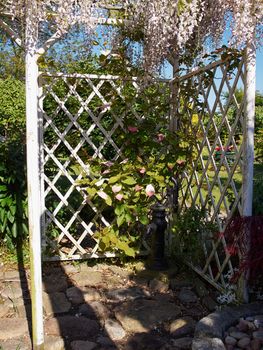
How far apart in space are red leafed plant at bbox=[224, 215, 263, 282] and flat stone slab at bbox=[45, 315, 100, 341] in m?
0.96

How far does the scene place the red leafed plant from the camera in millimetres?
2438

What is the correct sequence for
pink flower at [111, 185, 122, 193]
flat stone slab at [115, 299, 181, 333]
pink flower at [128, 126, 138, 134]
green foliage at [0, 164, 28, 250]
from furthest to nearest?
green foliage at [0, 164, 28, 250]
pink flower at [128, 126, 138, 134]
pink flower at [111, 185, 122, 193]
flat stone slab at [115, 299, 181, 333]

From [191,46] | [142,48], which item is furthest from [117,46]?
[191,46]

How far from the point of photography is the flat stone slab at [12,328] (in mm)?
2508

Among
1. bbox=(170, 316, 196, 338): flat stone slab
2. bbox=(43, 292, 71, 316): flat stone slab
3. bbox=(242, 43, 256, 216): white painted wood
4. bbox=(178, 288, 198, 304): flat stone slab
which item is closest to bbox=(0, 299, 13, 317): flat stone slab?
bbox=(43, 292, 71, 316): flat stone slab

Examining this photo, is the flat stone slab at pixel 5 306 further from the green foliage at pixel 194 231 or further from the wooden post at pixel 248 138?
the wooden post at pixel 248 138

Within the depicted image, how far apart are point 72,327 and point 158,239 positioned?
122cm

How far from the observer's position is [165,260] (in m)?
3.61

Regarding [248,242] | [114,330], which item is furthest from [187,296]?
[248,242]

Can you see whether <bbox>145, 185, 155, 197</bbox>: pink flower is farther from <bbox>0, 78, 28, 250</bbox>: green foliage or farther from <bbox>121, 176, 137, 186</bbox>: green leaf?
<bbox>0, 78, 28, 250</bbox>: green foliage

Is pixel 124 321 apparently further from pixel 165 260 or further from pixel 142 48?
pixel 142 48

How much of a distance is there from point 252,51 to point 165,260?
1962 millimetres

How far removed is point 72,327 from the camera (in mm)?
2607

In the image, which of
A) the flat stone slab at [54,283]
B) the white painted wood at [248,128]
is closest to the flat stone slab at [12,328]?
the flat stone slab at [54,283]
